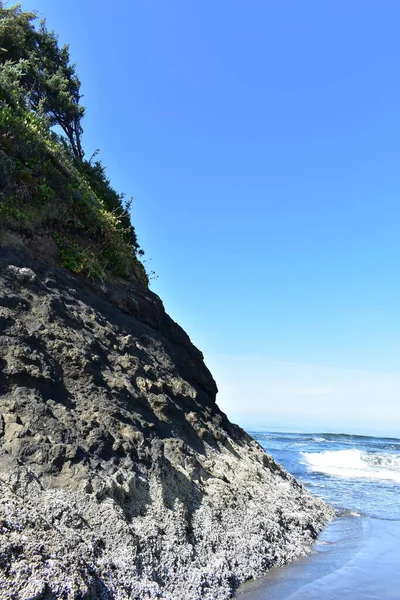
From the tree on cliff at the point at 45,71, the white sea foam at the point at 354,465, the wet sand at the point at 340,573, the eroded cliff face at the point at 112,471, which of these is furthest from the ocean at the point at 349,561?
the tree on cliff at the point at 45,71

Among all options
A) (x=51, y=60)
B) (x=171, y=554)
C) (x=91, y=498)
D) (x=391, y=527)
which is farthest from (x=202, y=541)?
(x=51, y=60)

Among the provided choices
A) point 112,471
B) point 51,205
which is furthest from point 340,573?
point 51,205

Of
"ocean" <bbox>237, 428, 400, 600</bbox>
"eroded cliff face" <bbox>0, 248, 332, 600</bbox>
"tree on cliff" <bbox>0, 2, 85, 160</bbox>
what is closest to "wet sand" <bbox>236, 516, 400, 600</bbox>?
"ocean" <bbox>237, 428, 400, 600</bbox>

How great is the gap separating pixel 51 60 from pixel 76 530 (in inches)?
917

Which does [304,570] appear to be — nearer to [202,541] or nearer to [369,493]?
[202,541]

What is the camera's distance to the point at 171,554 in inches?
209

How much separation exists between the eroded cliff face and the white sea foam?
14.0 metres

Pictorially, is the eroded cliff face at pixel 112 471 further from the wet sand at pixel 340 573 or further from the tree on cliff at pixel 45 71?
the tree on cliff at pixel 45 71

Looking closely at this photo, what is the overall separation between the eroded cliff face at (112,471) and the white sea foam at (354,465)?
14042 millimetres

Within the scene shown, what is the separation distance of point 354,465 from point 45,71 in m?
26.7

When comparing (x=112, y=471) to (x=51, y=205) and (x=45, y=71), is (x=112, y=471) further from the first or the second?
(x=45, y=71)

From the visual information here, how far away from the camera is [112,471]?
5.78 meters

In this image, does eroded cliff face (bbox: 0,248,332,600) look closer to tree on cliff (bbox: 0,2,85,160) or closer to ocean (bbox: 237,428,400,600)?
ocean (bbox: 237,428,400,600)

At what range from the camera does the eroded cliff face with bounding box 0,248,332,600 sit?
14.7 feet
